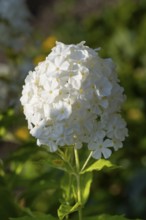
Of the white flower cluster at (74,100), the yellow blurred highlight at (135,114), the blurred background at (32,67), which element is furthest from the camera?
the yellow blurred highlight at (135,114)

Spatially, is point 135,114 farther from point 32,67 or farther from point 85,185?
point 85,185

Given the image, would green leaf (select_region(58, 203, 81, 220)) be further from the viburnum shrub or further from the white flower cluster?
the white flower cluster

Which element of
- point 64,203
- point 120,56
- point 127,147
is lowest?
point 64,203

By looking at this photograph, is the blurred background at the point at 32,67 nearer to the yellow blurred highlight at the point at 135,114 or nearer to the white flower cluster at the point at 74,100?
the yellow blurred highlight at the point at 135,114

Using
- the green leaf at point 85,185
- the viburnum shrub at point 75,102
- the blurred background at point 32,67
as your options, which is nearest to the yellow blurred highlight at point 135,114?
the blurred background at point 32,67

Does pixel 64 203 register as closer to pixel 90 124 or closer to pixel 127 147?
pixel 90 124

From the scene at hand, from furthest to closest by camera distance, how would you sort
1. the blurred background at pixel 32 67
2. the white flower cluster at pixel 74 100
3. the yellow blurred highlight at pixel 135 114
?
1. the yellow blurred highlight at pixel 135 114
2. the blurred background at pixel 32 67
3. the white flower cluster at pixel 74 100

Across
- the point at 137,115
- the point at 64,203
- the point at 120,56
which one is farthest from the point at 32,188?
the point at 120,56

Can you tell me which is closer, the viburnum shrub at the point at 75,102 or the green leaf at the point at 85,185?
the viburnum shrub at the point at 75,102
